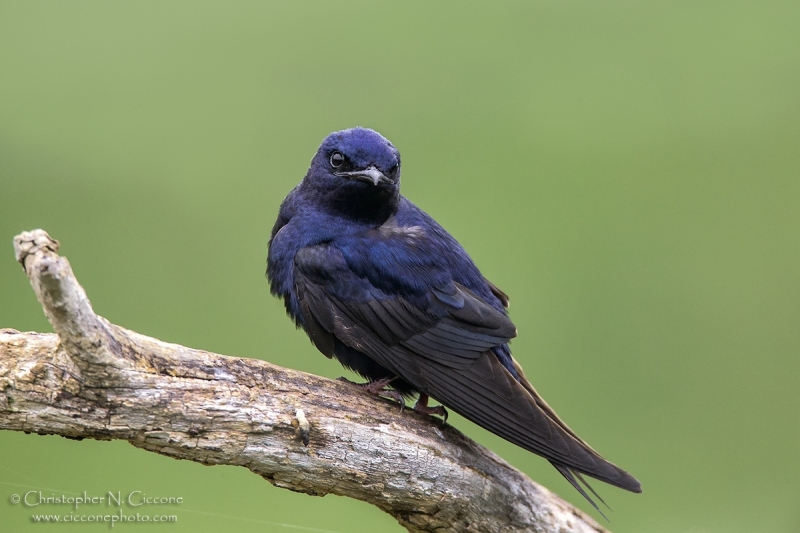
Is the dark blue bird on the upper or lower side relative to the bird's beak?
lower

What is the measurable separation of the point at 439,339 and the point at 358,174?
0.60 meters

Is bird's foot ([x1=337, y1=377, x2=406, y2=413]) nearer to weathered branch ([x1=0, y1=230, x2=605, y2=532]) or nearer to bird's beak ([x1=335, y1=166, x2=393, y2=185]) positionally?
weathered branch ([x1=0, y1=230, x2=605, y2=532])

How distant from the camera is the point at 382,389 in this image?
2.49m

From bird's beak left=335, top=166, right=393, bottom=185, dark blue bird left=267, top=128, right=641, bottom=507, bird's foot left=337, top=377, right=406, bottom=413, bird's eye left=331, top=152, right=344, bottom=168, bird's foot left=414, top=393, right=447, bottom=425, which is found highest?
bird's eye left=331, top=152, right=344, bottom=168

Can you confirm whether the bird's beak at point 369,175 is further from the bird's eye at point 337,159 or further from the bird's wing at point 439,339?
the bird's wing at point 439,339

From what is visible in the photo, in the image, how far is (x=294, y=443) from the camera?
2.08 meters

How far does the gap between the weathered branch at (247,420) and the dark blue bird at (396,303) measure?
148 mm

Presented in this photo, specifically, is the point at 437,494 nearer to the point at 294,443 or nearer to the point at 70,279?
the point at 294,443

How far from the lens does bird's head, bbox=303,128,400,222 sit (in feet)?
8.70

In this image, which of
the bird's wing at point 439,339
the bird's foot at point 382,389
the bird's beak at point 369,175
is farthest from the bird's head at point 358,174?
the bird's foot at point 382,389

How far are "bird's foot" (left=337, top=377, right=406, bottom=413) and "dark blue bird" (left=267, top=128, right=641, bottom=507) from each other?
0.06ft

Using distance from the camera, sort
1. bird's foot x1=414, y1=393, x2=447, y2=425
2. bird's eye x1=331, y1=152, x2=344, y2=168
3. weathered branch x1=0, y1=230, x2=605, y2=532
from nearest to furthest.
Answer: weathered branch x1=0, y1=230, x2=605, y2=532
bird's foot x1=414, y1=393, x2=447, y2=425
bird's eye x1=331, y1=152, x2=344, y2=168

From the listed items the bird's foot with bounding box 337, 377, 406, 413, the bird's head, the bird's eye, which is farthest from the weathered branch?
the bird's eye

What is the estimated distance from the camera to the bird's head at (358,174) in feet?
8.70
